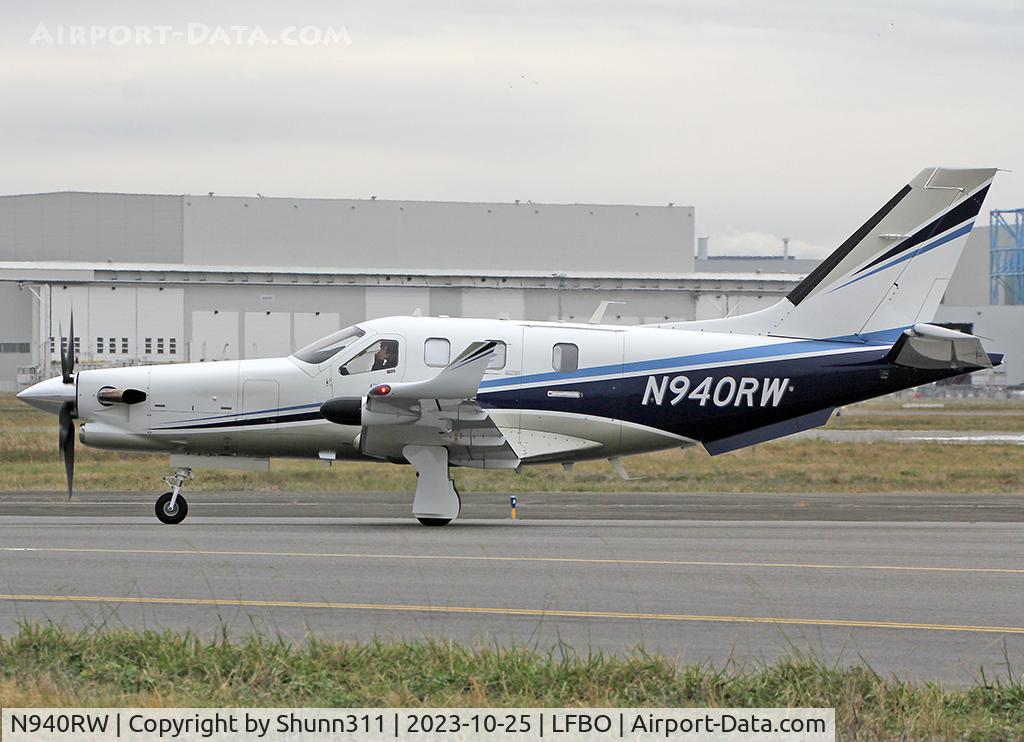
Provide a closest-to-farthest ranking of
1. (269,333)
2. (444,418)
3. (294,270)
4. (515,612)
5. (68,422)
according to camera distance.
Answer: (515,612) < (444,418) < (68,422) < (269,333) < (294,270)

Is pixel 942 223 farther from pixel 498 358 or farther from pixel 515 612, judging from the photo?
pixel 515 612

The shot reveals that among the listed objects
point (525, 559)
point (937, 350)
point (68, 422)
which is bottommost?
point (525, 559)

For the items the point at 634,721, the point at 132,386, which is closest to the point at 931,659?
the point at 634,721

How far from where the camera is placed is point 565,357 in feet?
62.0

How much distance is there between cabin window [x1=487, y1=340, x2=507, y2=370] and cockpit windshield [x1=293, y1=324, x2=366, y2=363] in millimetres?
1851

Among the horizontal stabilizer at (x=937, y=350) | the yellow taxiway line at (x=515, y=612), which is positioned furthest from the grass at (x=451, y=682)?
the horizontal stabilizer at (x=937, y=350)

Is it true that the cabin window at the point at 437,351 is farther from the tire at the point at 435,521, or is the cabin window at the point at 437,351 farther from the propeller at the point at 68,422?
the propeller at the point at 68,422

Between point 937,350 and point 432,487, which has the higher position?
point 937,350

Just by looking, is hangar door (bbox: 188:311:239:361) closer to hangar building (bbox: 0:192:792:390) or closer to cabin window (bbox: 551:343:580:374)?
hangar building (bbox: 0:192:792:390)

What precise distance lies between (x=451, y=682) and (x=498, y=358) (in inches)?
431

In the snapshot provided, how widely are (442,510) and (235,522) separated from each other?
3.11 m

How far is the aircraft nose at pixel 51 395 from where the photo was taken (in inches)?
745

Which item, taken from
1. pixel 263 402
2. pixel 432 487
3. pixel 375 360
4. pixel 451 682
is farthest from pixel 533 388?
pixel 451 682

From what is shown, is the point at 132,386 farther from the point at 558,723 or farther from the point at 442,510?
the point at 558,723
